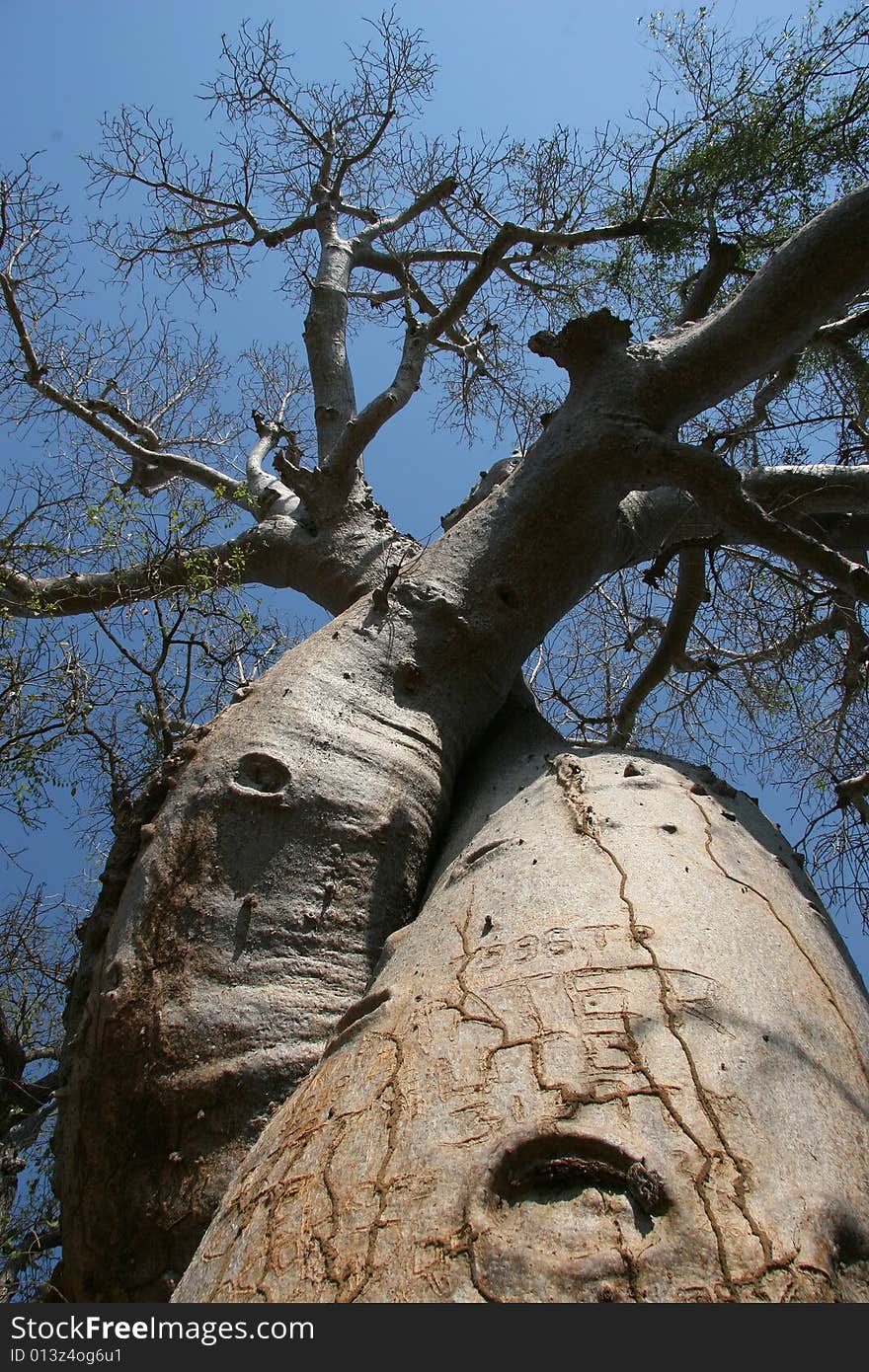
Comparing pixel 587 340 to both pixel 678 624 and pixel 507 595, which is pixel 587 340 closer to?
pixel 507 595

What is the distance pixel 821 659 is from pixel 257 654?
2.09 metres

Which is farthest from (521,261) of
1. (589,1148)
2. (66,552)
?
(589,1148)

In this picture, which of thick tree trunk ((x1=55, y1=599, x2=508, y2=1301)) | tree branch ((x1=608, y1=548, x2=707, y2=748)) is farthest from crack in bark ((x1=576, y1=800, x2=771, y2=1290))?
tree branch ((x1=608, y1=548, x2=707, y2=748))

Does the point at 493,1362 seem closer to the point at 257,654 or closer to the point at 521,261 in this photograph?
the point at 257,654

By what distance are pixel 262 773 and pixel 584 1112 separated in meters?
1.09

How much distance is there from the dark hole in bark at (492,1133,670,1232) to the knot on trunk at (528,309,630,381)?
218cm

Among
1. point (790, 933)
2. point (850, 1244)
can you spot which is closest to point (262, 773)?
point (790, 933)

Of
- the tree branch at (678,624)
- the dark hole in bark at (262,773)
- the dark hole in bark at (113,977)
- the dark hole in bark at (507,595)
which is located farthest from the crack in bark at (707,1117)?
the tree branch at (678,624)

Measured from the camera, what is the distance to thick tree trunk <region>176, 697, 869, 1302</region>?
882 mm

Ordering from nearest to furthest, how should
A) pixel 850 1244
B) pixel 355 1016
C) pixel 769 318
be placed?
pixel 850 1244, pixel 355 1016, pixel 769 318

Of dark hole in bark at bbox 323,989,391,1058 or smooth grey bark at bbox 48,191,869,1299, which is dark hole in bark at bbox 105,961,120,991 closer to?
smooth grey bark at bbox 48,191,869,1299

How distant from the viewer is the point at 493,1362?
2.63 ft

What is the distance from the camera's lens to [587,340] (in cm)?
261

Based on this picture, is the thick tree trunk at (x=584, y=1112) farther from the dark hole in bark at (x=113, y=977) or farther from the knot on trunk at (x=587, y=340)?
the knot on trunk at (x=587, y=340)
